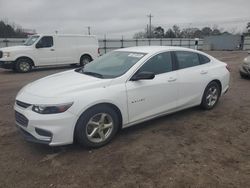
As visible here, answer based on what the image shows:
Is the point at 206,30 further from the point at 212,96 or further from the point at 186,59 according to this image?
the point at 186,59

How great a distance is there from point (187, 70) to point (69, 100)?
268 centimetres

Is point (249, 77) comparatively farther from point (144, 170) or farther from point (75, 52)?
point (75, 52)

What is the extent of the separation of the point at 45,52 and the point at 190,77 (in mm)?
10986

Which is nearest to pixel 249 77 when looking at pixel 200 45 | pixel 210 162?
pixel 210 162

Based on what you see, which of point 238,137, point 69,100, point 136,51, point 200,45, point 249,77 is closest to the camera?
point 69,100

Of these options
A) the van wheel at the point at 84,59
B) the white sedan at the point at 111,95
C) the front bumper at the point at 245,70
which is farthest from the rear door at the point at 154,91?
the van wheel at the point at 84,59

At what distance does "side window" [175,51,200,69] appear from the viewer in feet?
17.7

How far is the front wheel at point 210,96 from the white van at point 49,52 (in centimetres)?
1069

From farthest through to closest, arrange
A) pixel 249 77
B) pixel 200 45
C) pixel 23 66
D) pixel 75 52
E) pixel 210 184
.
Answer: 1. pixel 200 45
2. pixel 75 52
3. pixel 23 66
4. pixel 249 77
5. pixel 210 184

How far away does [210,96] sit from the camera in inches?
240

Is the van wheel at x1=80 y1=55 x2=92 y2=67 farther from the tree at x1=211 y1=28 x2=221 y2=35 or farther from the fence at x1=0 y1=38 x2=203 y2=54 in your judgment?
the tree at x1=211 y1=28 x2=221 y2=35

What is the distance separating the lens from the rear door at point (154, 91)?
4504 millimetres

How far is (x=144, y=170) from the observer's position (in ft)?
11.6

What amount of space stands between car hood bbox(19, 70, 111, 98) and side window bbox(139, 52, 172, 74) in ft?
2.86
